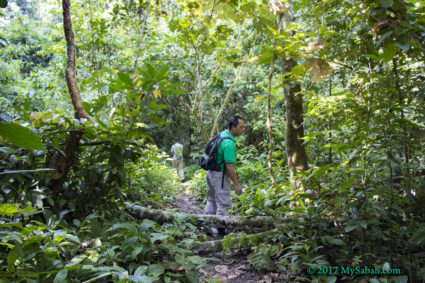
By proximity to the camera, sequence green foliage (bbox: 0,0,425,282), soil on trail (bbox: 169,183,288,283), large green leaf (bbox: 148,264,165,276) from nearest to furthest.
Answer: green foliage (bbox: 0,0,425,282), large green leaf (bbox: 148,264,165,276), soil on trail (bbox: 169,183,288,283)

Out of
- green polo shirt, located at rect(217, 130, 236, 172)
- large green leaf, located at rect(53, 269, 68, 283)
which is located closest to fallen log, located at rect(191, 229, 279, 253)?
green polo shirt, located at rect(217, 130, 236, 172)

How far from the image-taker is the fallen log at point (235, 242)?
316cm

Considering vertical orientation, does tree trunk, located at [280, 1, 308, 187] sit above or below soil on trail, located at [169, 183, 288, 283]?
above

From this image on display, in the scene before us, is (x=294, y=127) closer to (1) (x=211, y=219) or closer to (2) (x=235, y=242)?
(1) (x=211, y=219)

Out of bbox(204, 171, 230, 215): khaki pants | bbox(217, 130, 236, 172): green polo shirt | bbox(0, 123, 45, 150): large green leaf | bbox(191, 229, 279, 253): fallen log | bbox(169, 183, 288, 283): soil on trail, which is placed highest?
bbox(217, 130, 236, 172): green polo shirt

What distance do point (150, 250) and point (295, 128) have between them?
3.33 metres

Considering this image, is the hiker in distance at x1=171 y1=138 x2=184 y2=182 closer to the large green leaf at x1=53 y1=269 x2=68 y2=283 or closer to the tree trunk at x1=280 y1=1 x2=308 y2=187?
the tree trunk at x1=280 y1=1 x2=308 y2=187

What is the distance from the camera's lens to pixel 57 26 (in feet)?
30.5

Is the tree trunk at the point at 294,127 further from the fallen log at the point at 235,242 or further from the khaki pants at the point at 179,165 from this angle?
the khaki pants at the point at 179,165

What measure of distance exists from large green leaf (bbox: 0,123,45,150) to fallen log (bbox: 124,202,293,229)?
3230mm

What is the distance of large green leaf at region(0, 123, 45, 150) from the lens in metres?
0.62

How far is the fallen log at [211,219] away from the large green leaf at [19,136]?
3230 millimetres

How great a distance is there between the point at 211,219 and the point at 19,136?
11.9ft

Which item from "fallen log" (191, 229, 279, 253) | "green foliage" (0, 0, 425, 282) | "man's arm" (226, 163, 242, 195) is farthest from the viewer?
"man's arm" (226, 163, 242, 195)
